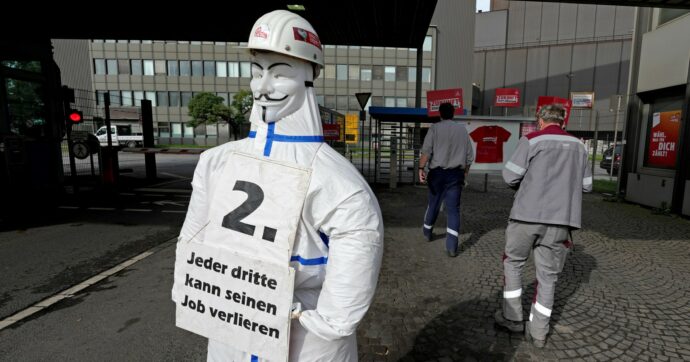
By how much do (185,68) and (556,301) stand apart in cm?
4818

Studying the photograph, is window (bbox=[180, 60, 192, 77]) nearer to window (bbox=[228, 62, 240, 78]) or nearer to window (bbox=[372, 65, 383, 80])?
window (bbox=[228, 62, 240, 78])

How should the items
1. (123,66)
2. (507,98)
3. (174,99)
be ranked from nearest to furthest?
1. (507,98)
2. (123,66)
3. (174,99)

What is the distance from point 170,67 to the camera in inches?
1757

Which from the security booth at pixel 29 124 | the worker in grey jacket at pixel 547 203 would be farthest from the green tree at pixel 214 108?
the worker in grey jacket at pixel 547 203

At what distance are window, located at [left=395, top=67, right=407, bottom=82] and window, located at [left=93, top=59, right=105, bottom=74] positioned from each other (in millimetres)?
34842

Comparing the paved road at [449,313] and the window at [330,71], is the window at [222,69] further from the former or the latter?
the paved road at [449,313]

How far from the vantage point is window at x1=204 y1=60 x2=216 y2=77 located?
44438 mm

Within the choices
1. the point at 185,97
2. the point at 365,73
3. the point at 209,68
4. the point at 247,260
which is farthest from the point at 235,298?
the point at 185,97

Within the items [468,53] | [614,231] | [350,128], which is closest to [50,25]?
[350,128]

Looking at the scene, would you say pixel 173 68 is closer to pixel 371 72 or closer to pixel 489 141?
pixel 371 72

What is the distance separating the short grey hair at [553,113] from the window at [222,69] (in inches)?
1819

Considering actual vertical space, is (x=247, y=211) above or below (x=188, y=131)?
below

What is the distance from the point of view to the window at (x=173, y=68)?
146 feet

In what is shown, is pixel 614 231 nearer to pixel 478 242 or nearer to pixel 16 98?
pixel 478 242
